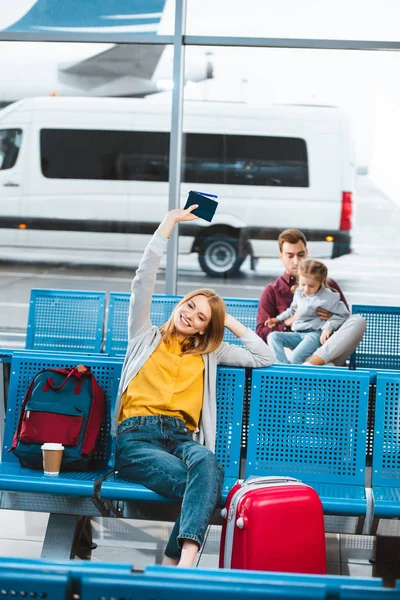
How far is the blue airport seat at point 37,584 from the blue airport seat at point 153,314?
154 inches

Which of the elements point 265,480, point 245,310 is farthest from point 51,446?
point 245,310

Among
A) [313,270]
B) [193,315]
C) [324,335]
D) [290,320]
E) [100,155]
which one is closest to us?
[193,315]

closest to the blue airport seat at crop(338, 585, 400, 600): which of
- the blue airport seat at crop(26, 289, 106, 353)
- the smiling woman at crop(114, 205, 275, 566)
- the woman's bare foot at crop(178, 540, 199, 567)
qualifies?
the woman's bare foot at crop(178, 540, 199, 567)

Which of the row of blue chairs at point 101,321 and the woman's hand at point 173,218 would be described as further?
the row of blue chairs at point 101,321

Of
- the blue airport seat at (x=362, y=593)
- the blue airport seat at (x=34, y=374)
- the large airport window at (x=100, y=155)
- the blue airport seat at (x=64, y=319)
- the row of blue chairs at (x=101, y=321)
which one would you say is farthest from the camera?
the large airport window at (x=100, y=155)

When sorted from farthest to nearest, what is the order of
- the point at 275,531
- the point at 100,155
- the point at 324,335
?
1. the point at 100,155
2. the point at 324,335
3. the point at 275,531

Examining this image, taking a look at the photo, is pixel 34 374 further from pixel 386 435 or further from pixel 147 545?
pixel 386 435

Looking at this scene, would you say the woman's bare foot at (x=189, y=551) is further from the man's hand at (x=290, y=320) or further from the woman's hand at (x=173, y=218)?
the man's hand at (x=290, y=320)

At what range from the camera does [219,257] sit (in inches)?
301

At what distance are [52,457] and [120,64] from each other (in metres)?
4.78

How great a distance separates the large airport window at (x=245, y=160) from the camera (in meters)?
7.48

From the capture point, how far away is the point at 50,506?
3.65 meters

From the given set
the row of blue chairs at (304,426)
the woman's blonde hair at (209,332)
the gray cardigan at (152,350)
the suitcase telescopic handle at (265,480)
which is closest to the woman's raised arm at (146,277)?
the gray cardigan at (152,350)

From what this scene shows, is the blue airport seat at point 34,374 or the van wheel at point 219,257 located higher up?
the van wheel at point 219,257
